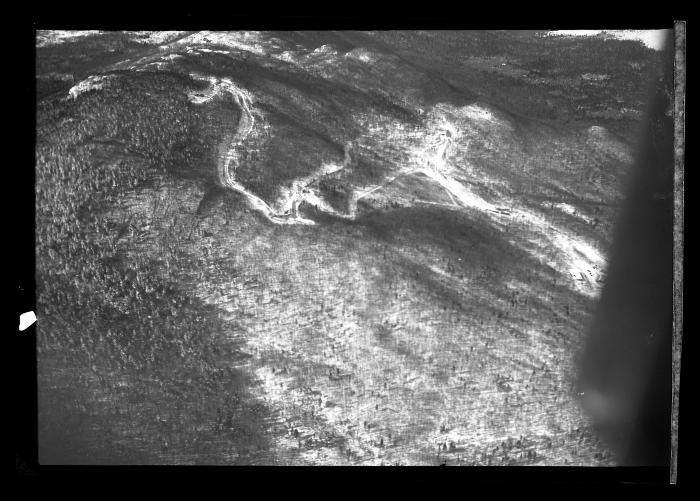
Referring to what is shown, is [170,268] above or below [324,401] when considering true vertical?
above

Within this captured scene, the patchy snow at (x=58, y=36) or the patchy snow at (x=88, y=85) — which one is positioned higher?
the patchy snow at (x=58, y=36)

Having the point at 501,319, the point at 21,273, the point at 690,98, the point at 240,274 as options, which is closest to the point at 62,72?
the point at 21,273

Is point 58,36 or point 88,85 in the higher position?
point 58,36

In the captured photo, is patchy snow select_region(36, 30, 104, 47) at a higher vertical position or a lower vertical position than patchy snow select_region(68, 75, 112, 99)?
higher

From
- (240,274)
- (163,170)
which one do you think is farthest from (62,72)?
(240,274)

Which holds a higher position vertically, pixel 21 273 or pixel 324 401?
pixel 21 273
